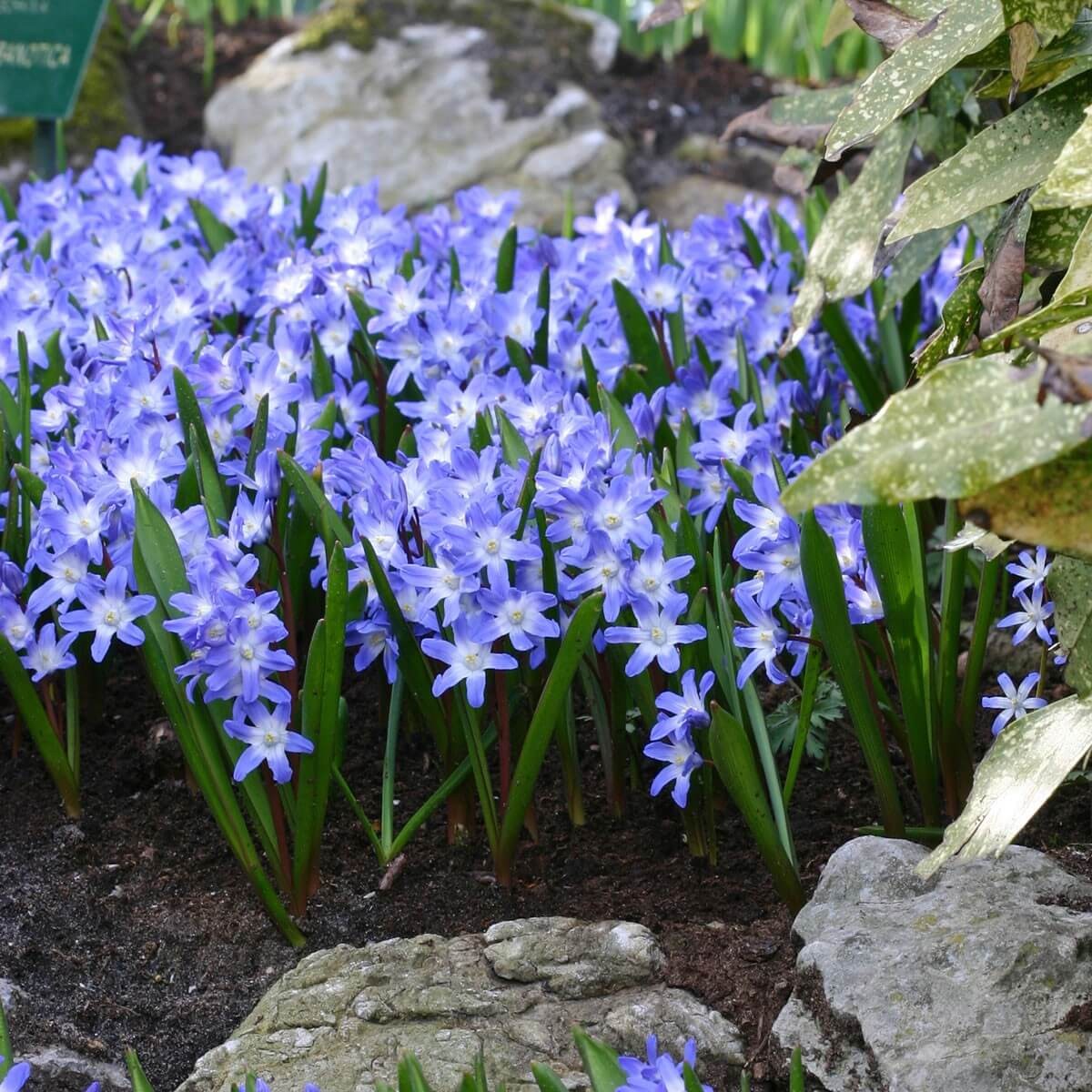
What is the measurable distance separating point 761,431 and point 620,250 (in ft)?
2.48

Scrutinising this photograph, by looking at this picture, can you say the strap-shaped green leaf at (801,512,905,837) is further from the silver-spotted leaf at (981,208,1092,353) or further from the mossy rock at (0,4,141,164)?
the mossy rock at (0,4,141,164)

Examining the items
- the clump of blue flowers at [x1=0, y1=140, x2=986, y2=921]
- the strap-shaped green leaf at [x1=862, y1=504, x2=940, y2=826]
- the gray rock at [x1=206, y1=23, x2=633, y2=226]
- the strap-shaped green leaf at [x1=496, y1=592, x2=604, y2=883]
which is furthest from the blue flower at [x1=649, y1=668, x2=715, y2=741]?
the gray rock at [x1=206, y1=23, x2=633, y2=226]

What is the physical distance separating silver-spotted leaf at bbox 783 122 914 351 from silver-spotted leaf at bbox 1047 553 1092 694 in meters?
0.54

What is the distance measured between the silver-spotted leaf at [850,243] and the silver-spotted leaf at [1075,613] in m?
0.54

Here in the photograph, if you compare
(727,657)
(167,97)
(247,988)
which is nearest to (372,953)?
(247,988)

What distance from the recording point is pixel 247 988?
5.88 feet

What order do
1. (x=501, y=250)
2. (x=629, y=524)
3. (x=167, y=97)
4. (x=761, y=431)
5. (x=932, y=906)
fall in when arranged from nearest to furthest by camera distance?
1. (x=932, y=906)
2. (x=629, y=524)
3. (x=761, y=431)
4. (x=501, y=250)
5. (x=167, y=97)

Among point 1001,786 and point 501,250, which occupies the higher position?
point 501,250

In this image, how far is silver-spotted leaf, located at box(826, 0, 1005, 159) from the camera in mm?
1543

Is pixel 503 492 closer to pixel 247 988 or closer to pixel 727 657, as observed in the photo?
pixel 727 657

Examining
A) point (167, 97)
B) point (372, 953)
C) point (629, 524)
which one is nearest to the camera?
point (372, 953)

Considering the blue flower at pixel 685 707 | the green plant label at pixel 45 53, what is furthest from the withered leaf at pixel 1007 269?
the green plant label at pixel 45 53

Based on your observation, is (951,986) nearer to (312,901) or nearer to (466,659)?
(466,659)

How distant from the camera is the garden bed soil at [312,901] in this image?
1718mm
